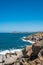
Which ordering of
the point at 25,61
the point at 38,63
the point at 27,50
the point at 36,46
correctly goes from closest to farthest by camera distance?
the point at 38,63, the point at 25,61, the point at 36,46, the point at 27,50

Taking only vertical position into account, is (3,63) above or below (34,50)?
below

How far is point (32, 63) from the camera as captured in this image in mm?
24578

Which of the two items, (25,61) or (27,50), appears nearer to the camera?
(25,61)

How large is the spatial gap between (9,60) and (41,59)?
Answer: 5792mm

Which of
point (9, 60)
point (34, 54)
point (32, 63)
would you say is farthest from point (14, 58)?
point (32, 63)

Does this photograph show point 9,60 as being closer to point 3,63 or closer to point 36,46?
point 3,63

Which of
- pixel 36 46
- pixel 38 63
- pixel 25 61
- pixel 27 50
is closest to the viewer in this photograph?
pixel 38 63

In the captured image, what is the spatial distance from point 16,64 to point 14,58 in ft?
12.1

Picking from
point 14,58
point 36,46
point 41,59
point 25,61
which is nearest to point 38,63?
point 41,59

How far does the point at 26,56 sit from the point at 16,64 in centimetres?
375

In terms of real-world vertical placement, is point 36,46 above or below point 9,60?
above

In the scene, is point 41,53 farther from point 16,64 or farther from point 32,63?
point 16,64

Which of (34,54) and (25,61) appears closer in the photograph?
(25,61)

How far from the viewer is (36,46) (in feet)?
90.9
